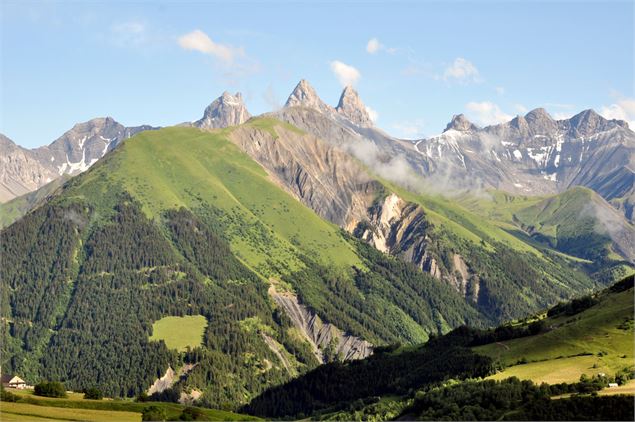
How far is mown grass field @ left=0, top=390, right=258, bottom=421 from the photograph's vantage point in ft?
532

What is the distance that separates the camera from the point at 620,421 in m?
152

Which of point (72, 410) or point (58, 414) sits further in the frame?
point (72, 410)

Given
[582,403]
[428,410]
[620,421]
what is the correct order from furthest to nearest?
1. [428,410]
2. [582,403]
3. [620,421]

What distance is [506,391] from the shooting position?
601ft

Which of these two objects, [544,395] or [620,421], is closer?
[620,421]

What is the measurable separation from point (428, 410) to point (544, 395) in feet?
88.5

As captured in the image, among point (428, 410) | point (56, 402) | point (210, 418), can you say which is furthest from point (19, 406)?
point (428, 410)

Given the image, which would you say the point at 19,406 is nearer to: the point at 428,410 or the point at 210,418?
the point at 210,418

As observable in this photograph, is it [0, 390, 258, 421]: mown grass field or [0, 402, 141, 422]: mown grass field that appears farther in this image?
[0, 390, 258, 421]: mown grass field

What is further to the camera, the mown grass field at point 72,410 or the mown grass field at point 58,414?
the mown grass field at point 72,410

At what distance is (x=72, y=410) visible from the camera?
176m

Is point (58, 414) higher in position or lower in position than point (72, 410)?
lower

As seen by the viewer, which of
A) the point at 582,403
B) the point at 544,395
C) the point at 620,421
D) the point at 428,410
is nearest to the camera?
the point at 620,421

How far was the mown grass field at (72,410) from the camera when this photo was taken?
162 m
